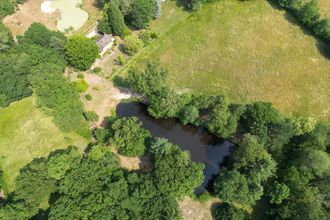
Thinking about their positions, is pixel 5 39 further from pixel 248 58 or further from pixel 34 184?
pixel 248 58

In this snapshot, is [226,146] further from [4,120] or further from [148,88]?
[4,120]

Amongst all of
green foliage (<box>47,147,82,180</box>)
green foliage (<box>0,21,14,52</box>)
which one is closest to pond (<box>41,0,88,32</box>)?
green foliage (<box>0,21,14,52</box>)

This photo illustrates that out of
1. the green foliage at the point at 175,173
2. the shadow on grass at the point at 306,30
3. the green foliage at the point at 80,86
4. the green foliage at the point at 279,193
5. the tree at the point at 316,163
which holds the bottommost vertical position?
the green foliage at the point at 80,86

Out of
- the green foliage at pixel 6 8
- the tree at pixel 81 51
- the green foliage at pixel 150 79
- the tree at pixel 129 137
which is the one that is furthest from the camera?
the green foliage at pixel 6 8

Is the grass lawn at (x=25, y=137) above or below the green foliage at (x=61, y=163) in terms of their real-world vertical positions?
below

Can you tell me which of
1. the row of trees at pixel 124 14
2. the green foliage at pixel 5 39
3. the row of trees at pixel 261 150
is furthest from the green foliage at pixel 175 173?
the green foliage at pixel 5 39

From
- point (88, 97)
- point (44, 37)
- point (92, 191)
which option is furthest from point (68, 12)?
point (92, 191)

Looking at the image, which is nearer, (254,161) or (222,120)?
(254,161)

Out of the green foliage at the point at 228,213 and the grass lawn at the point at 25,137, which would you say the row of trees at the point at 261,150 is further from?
the grass lawn at the point at 25,137
